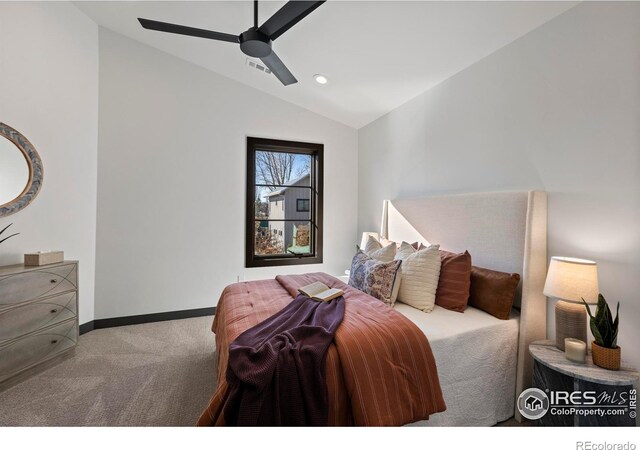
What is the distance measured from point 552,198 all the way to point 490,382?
4.06 feet

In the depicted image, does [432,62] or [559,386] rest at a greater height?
[432,62]

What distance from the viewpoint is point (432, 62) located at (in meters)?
2.39

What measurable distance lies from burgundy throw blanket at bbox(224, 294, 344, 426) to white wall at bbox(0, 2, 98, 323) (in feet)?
8.22

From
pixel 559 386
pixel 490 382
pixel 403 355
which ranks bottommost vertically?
pixel 490 382

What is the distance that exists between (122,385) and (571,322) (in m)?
3.01

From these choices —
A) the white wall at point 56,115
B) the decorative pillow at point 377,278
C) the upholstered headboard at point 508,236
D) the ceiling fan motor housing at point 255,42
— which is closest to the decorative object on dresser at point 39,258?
the white wall at point 56,115

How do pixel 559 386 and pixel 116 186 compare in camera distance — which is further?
pixel 116 186

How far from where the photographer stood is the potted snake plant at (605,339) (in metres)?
1.36

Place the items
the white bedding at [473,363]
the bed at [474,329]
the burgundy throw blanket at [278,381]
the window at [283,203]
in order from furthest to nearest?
1. the window at [283,203]
2. the white bedding at [473,363]
3. the bed at [474,329]
4. the burgundy throw blanket at [278,381]

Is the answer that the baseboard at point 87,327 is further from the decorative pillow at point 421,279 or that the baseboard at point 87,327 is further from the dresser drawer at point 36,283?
the decorative pillow at point 421,279

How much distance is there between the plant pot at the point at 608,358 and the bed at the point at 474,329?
364 millimetres

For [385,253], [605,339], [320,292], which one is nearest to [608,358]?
[605,339]

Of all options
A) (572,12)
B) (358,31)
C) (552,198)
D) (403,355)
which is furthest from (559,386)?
(358,31)

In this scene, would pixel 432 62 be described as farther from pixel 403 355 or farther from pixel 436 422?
pixel 436 422
